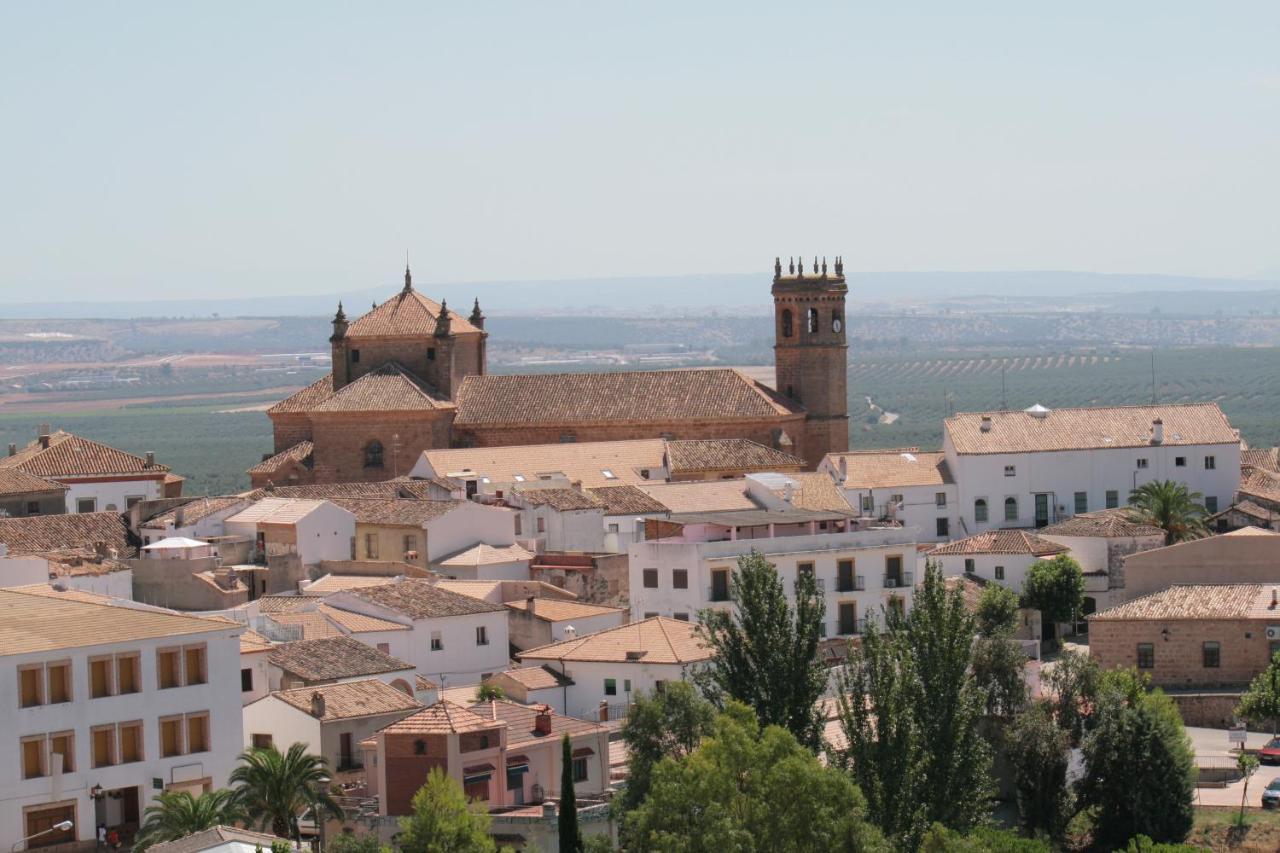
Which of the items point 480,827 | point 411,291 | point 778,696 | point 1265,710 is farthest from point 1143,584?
point 411,291

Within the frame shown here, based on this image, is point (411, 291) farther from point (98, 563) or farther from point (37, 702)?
point (37, 702)

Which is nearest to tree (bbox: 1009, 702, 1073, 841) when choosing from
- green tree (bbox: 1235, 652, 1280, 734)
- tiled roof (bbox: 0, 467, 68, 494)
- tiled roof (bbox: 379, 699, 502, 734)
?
green tree (bbox: 1235, 652, 1280, 734)

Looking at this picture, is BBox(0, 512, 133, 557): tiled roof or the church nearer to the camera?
BBox(0, 512, 133, 557): tiled roof

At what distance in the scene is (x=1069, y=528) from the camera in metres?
57.7

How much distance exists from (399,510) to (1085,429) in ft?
64.0

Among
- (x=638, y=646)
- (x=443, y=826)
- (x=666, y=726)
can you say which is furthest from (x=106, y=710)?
(x=638, y=646)

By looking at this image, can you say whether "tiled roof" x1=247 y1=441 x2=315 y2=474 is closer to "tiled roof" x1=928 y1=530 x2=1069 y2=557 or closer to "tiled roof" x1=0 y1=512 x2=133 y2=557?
"tiled roof" x1=0 y1=512 x2=133 y2=557

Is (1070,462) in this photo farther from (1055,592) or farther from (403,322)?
(403,322)

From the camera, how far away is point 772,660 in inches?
1449

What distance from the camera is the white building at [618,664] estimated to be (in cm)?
4100

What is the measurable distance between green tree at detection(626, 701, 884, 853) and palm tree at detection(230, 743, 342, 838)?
4.01 metres

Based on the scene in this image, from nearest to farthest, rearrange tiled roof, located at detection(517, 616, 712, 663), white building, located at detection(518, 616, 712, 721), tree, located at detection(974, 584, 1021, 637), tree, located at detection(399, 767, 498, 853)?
tree, located at detection(399, 767, 498, 853) → white building, located at detection(518, 616, 712, 721) → tiled roof, located at detection(517, 616, 712, 663) → tree, located at detection(974, 584, 1021, 637)

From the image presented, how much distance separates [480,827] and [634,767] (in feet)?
18.1

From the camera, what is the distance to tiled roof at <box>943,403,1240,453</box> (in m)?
63.5
